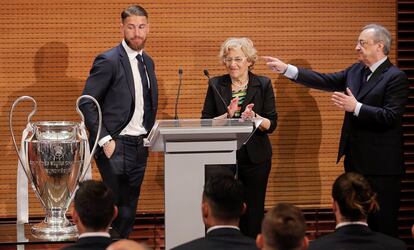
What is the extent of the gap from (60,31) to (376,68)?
246cm

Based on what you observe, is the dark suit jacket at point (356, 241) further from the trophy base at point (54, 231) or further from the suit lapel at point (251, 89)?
the suit lapel at point (251, 89)

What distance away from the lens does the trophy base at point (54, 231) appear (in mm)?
4714

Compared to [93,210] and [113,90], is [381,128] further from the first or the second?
[93,210]

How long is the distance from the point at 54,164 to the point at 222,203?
5.59ft

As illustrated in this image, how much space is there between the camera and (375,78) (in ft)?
19.0

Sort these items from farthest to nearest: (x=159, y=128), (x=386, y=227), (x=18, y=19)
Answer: (x=18, y=19)
(x=386, y=227)
(x=159, y=128)

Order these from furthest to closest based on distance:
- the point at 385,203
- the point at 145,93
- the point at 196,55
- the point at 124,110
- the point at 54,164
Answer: the point at 196,55, the point at 145,93, the point at 124,110, the point at 385,203, the point at 54,164

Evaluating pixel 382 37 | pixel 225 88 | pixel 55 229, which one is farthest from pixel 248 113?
pixel 55 229

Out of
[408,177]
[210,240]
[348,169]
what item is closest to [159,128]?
[210,240]

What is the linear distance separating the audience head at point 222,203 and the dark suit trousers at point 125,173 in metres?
2.35

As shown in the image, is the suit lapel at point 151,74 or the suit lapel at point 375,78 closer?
the suit lapel at point 375,78

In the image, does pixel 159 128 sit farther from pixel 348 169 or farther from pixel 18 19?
pixel 18 19

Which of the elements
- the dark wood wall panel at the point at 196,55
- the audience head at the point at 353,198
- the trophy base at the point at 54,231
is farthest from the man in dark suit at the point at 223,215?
the dark wood wall panel at the point at 196,55

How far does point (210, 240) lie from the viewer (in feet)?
11.1
